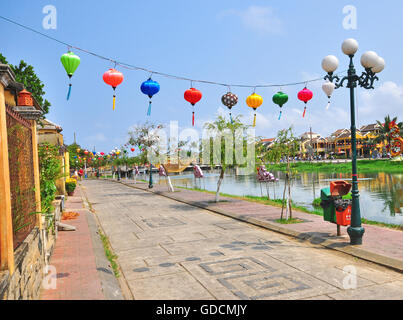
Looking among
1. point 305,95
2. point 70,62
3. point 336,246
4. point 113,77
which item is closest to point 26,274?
point 70,62

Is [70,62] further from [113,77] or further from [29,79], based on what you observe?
[29,79]

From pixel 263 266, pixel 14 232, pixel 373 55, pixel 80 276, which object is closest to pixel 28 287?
pixel 14 232

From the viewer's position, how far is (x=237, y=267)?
20.9 ft

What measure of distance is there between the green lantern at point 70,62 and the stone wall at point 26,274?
370 centimetres

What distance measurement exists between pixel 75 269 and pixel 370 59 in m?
7.69

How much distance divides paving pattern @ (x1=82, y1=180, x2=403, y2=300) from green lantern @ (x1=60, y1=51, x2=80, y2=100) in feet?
14.1

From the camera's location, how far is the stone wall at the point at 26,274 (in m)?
3.30

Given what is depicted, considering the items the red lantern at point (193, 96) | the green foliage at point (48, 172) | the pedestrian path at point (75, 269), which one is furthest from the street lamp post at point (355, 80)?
the green foliage at point (48, 172)

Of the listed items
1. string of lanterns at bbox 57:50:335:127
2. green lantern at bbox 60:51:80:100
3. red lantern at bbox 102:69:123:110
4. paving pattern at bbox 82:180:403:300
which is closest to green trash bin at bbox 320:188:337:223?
paving pattern at bbox 82:180:403:300

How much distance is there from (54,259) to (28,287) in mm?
2995

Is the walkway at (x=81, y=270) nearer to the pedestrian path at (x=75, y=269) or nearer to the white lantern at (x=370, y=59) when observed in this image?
the pedestrian path at (x=75, y=269)

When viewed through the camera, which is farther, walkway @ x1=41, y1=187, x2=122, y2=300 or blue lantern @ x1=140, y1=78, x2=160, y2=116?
blue lantern @ x1=140, y1=78, x2=160, y2=116

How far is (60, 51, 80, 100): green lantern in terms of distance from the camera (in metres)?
7.69

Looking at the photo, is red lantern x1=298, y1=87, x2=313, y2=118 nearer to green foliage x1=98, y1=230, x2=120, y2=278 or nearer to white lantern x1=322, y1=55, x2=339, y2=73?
white lantern x1=322, y1=55, x2=339, y2=73
